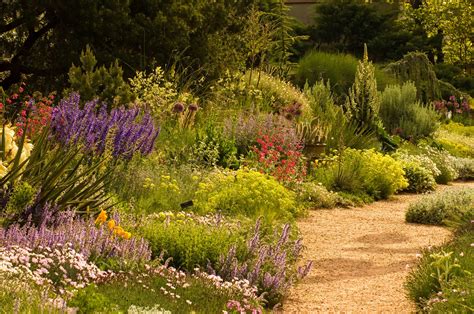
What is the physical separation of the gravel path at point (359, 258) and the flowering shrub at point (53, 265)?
1980mm

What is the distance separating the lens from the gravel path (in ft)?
21.8

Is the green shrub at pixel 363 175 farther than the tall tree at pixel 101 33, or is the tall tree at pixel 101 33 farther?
the tall tree at pixel 101 33

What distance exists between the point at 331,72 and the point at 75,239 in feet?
58.7

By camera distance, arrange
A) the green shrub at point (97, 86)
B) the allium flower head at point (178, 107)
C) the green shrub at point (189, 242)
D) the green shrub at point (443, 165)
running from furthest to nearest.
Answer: the green shrub at point (443, 165) → the allium flower head at point (178, 107) → the green shrub at point (97, 86) → the green shrub at point (189, 242)

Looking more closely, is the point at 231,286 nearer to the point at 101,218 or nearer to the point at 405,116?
the point at 101,218

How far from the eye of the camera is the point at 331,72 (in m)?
22.7

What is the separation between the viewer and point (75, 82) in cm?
1126

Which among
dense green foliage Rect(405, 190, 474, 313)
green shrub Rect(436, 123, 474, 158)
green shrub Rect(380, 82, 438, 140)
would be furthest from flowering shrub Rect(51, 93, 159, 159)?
green shrub Rect(436, 123, 474, 158)

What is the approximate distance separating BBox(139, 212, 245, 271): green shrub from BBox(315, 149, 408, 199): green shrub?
5923mm

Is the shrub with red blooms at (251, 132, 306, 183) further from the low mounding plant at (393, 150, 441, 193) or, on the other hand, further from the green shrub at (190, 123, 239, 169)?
the low mounding plant at (393, 150, 441, 193)

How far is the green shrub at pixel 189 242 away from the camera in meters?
6.44

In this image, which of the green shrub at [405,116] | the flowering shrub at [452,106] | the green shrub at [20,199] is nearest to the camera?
the green shrub at [20,199]

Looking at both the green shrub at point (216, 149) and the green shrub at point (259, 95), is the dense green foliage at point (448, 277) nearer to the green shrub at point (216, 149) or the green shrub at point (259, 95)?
the green shrub at point (216, 149)

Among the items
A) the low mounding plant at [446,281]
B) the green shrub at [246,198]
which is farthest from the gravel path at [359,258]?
the green shrub at [246,198]
